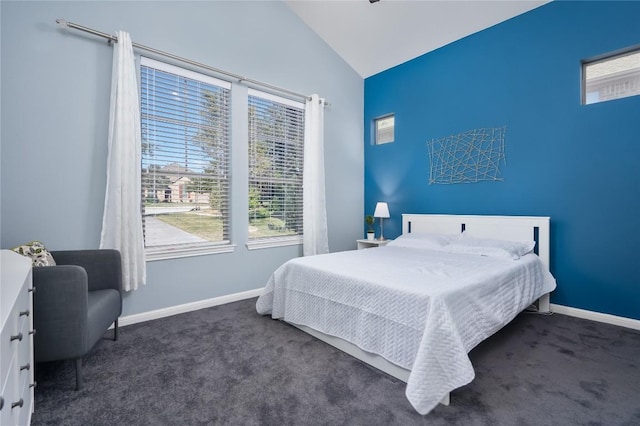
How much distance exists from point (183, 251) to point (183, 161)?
912 mm

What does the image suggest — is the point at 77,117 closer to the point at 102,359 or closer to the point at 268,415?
the point at 102,359

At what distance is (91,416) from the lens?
154 cm

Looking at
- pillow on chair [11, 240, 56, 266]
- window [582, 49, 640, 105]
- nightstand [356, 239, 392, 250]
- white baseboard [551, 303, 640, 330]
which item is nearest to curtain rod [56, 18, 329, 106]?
pillow on chair [11, 240, 56, 266]

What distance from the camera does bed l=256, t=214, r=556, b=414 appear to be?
158cm

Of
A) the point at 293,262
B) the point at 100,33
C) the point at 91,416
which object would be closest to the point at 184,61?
the point at 100,33

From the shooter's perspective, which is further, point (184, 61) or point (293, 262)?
point (184, 61)

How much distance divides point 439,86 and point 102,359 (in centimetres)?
440

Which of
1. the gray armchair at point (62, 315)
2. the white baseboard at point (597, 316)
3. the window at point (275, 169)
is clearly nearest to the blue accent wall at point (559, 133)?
the white baseboard at point (597, 316)

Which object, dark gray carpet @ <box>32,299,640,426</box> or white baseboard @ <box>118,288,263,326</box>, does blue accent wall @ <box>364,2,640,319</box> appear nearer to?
dark gray carpet @ <box>32,299,640,426</box>

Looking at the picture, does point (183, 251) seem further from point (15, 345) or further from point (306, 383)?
point (15, 345)

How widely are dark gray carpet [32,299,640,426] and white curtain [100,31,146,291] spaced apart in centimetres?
69

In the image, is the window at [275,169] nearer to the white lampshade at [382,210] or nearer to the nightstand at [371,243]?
the nightstand at [371,243]

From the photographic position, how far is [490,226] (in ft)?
11.2

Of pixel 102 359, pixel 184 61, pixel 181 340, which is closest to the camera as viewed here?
pixel 102 359
